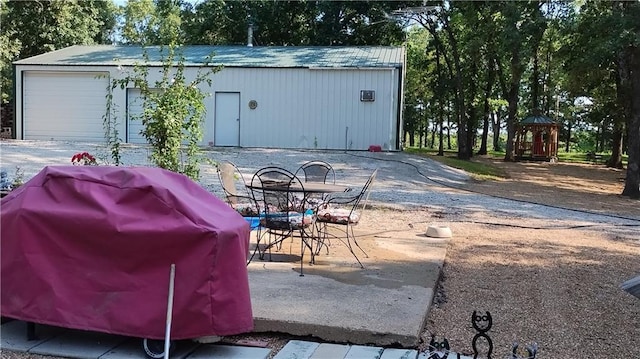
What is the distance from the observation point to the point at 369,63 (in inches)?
683

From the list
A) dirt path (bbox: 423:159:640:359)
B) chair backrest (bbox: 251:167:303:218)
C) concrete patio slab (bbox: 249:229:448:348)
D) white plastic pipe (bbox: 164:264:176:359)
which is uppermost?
chair backrest (bbox: 251:167:303:218)

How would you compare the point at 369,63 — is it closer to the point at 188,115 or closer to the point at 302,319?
the point at 188,115

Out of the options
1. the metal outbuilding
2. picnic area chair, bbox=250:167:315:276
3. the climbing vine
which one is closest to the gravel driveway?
the metal outbuilding

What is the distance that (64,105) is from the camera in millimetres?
18375

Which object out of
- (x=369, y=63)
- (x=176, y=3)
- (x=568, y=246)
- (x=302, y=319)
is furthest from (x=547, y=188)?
(x=176, y=3)

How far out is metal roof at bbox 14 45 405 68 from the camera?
58.1ft

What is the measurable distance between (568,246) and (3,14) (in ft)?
84.5

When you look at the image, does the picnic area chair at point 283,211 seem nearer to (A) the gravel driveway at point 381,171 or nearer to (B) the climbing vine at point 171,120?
(B) the climbing vine at point 171,120

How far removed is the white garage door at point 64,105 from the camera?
18.2 meters

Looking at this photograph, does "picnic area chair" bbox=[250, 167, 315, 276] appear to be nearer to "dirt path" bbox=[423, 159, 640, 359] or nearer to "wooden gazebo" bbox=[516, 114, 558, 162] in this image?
"dirt path" bbox=[423, 159, 640, 359]

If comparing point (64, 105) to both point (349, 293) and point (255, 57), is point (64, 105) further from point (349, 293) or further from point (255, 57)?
point (349, 293)

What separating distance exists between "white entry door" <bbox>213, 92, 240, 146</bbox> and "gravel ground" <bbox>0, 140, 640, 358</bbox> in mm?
4633

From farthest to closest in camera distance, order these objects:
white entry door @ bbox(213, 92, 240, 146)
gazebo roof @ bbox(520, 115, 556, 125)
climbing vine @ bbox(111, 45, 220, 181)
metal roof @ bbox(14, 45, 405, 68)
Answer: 1. gazebo roof @ bbox(520, 115, 556, 125)
2. white entry door @ bbox(213, 92, 240, 146)
3. metal roof @ bbox(14, 45, 405, 68)
4. climbing vine @ bbox(111, 45, 220, 181)

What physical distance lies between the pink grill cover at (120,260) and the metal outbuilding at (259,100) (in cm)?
1454
